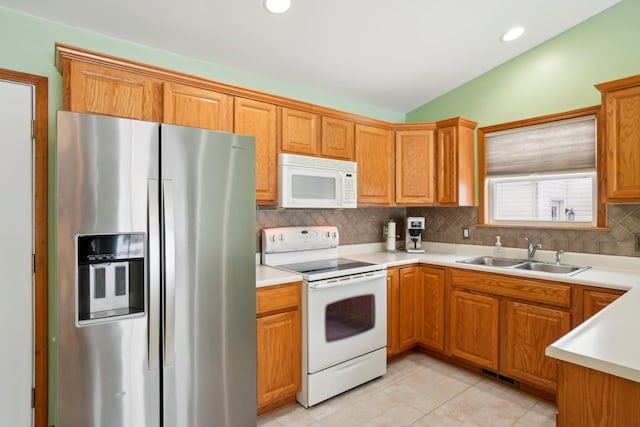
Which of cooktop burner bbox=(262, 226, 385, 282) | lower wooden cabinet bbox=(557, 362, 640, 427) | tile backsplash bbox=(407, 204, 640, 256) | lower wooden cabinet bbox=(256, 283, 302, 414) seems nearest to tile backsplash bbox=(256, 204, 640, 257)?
tile backsplash bbox=(407, 204, 640, 256)

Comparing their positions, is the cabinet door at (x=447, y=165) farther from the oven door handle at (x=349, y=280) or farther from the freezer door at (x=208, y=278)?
the freezer door at (x=208, y=278)

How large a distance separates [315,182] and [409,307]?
55.6 inches

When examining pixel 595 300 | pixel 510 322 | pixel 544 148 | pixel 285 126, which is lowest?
pixel 510 322

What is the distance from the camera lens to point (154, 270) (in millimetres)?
Answer: 1612

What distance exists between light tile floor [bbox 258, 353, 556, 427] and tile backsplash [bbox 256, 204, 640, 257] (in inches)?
49.3

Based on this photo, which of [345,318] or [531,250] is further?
[531,250]

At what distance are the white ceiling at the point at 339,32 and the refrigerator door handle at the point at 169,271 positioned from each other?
118cm

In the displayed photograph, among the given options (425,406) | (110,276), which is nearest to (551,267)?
(425,406)

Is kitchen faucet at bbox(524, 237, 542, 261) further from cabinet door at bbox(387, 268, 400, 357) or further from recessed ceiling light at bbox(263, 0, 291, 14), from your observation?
recessed ceiling light at bbox(263, 0, 291, 14)

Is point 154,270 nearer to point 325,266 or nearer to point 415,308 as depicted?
point 325,266

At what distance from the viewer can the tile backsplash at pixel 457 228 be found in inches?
99.9

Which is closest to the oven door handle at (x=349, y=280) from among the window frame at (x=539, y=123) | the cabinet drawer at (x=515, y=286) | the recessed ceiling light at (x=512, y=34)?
the cabinet drawer at (x=515, y=286)

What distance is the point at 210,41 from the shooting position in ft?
7.66

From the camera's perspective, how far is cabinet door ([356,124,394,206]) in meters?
3.12
